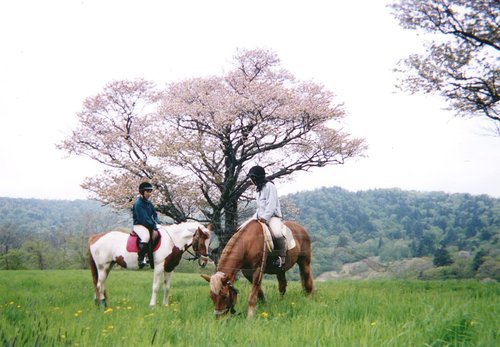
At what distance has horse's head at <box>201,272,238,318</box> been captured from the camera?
579 cm

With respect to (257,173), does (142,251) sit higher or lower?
lower

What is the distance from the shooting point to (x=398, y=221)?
69.6m

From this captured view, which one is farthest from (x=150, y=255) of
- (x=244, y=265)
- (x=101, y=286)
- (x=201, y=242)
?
(x=244, y=265)

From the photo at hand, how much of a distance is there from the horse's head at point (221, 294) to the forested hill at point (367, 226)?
35.5m

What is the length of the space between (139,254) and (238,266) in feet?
11.2

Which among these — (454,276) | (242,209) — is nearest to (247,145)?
(242,209)

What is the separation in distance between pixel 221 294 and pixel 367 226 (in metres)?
61.3

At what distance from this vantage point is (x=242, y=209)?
2136 centimetres

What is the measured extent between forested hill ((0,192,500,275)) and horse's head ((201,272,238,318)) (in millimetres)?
35530

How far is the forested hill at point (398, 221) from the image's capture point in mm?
54438

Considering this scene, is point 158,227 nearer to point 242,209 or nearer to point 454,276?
point 242,209

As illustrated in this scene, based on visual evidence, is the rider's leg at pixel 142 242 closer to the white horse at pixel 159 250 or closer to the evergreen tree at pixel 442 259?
the white horse at pixel 159 250

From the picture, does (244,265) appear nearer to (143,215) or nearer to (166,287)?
(166,287)

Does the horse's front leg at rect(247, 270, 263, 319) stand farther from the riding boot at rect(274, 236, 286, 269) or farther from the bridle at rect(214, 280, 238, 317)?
the riding boot at rect(274, 236, 286, 269)
